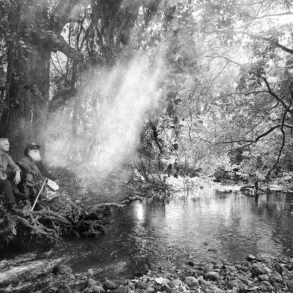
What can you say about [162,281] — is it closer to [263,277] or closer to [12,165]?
[263,277]

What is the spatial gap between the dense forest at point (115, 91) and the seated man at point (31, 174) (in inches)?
5.7

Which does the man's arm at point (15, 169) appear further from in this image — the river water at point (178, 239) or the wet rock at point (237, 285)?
the wet rock at point (237, 285)

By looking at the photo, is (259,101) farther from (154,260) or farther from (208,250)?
(154,260)

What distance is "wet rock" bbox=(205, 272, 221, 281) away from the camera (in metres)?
5.94

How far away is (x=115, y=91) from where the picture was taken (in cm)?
1230

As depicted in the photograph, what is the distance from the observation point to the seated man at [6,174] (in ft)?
23.9

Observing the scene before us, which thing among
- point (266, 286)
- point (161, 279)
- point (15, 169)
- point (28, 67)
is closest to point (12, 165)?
point (15, 169)

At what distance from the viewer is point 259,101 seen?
10266 millimetres

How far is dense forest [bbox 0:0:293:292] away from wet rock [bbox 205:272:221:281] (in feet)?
0.13

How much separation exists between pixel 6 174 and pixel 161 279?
4434 mm

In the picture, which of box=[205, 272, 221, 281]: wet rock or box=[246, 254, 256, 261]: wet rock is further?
box=[246, 254, 256, 261]: wet rock

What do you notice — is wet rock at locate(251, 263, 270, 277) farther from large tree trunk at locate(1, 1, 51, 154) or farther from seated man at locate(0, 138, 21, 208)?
large tree trunk at locate(1, 1, 51, 154)

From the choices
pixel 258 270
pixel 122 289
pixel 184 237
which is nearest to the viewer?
pixel 122 289

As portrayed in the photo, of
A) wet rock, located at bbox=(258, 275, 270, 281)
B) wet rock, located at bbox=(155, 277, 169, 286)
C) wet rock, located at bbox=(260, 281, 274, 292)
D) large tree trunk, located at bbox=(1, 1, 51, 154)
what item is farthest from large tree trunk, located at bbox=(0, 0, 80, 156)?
wet rock, located at bbox=(260, 281, 274, 292)
